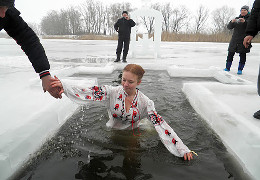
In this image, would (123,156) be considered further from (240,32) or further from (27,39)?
(240,32)

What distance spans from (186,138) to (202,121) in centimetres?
59

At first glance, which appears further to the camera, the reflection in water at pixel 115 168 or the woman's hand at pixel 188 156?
the woman's hand at pixel 188 156

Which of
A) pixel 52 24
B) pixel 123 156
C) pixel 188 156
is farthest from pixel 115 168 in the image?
pixel 52 24

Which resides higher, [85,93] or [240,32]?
[240,32]

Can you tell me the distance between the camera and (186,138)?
8.07ft

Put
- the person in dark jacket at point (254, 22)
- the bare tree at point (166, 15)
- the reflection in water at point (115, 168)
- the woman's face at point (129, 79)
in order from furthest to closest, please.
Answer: the bare tree at point (166, 15), the person in dark jacket at point (254, 22), the woman's face at point (129, 79), the reflection in water at point (115, 168)

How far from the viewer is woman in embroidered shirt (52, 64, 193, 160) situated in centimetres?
197

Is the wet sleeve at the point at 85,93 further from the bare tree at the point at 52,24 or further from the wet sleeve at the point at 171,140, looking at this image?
the bare tree at the point at 52,24

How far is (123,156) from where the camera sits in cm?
205

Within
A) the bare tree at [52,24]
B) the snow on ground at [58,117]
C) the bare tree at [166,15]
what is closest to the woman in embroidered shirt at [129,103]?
the snow on ground at [58,117]

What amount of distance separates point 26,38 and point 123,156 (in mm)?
1499

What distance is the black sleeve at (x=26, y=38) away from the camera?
1.57 m

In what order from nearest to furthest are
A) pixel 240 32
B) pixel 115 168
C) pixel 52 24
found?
1. pixel 115 168
2. pixel 240 32
3. pixel 52 24

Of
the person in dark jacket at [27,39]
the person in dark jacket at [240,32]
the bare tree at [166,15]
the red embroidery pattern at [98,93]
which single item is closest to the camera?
the person in dark jacket at [27,39]
